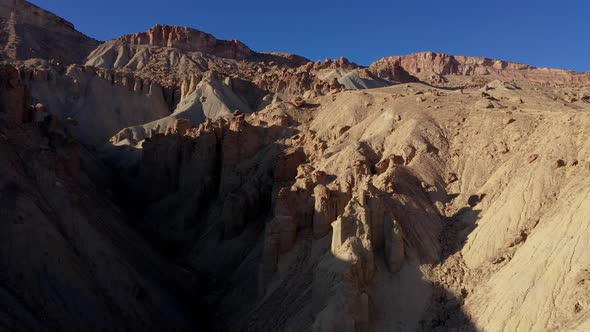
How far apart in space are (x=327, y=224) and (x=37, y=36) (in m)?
91.9

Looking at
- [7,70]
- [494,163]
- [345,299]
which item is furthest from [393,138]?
[7,70]

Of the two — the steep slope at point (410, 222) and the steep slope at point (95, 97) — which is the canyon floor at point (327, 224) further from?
the steep slope at point (95, 97)

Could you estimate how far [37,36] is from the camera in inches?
4013

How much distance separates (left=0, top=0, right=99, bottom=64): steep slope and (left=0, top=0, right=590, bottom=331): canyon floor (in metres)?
63.9

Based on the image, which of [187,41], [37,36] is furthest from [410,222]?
[187,41]

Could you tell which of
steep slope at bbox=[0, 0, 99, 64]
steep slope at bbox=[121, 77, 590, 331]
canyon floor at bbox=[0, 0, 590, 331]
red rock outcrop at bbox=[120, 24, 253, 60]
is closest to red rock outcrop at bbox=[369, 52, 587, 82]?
A: red rock outcrop at bbox=[120, 24, 253, 60]

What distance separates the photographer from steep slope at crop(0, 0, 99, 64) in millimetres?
94750

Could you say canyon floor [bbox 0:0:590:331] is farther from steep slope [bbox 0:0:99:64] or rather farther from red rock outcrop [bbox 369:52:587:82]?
red rock outcrop [bbox 369:52:587:82]

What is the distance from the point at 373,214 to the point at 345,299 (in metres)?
4.07

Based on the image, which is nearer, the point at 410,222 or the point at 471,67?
the point at 410,222

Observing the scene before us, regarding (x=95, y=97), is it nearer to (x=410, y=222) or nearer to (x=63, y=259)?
(x=63, y=259)

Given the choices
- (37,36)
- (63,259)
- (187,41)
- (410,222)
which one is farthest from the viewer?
(187,41)

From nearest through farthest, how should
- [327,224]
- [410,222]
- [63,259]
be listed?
[63,259], [410,222], [327,224]

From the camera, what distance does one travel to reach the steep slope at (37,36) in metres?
94.8
